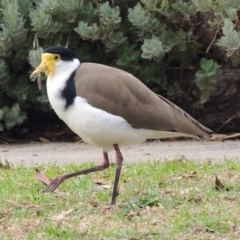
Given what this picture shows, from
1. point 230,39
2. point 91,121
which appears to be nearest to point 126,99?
point 91,121

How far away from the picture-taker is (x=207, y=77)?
31.4 feet

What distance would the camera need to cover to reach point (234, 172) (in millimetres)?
7352

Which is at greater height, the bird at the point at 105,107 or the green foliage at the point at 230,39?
the green foliage at the point at 230,39

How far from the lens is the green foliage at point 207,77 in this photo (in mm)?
9562

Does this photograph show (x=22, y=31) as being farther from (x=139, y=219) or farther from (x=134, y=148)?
(x=139, y=219)

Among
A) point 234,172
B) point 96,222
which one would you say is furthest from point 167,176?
point 96,222

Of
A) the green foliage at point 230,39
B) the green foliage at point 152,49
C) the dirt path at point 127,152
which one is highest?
the green foliage at point 230,39

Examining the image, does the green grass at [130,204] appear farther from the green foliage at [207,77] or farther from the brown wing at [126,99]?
the green foliage at [207,77]

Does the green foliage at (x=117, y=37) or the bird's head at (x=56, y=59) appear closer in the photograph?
the bird's head at (x=56, y=59)

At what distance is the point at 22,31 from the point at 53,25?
1.29ft

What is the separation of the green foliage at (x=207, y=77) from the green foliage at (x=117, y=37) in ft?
0.04

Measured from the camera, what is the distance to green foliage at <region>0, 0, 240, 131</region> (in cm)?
934

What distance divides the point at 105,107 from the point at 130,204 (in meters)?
0.80

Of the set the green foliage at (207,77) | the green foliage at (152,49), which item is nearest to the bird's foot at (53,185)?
the green foliage at (152,49)
